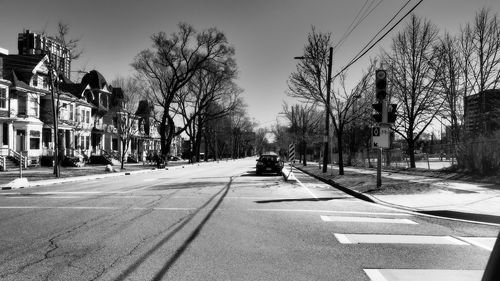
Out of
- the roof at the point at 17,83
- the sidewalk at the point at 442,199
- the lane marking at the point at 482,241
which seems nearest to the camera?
the lane marking at the point at 482,241

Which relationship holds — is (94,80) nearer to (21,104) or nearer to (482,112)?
(21,104)

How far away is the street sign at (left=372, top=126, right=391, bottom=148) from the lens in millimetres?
16125

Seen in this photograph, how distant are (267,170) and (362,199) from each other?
15813 millimetres

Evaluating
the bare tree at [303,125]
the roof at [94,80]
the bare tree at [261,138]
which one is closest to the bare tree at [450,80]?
the bare tree at [303,125]

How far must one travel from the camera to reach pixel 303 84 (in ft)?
91.6

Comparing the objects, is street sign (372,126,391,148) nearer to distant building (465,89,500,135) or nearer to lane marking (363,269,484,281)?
lane marking (363,269,484,281)

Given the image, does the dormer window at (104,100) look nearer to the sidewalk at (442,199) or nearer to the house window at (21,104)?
the house window at (21,104)

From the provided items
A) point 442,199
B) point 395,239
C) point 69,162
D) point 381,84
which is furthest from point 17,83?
point 395,239

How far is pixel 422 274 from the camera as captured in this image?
5395 millimetres

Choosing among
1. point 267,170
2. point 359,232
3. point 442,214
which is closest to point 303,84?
point 267,170

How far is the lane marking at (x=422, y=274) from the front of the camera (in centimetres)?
521

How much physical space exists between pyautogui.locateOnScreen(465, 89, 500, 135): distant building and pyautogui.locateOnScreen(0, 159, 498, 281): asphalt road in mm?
18270

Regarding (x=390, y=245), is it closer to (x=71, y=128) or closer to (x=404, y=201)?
(x=404, y=201)

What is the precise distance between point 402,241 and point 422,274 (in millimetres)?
2112
